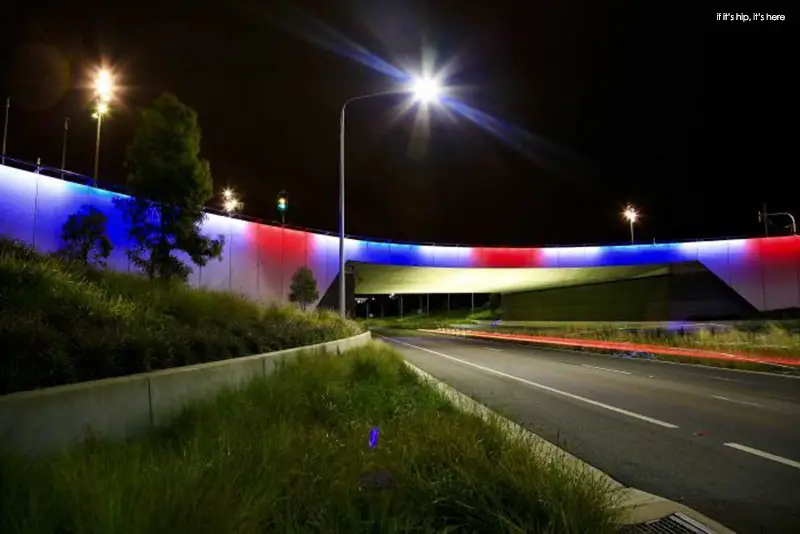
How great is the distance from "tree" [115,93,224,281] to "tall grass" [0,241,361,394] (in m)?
7.09

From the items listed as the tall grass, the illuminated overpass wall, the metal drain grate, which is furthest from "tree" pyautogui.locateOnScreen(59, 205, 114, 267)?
the metal drain grate

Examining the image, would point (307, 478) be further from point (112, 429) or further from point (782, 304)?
point (782, 304)

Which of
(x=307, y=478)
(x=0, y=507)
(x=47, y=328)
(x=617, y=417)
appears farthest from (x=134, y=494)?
(x=617, y=417)

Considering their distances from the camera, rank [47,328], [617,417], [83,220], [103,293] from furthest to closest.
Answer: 1. [83,220]
2. [617,417]
3. [103,293]
4. [47,328]

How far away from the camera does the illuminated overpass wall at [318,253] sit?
23.0 m

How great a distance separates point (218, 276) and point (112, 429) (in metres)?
29.0

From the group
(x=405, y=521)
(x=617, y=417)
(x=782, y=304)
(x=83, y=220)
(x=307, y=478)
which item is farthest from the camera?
(x=782, y=304)

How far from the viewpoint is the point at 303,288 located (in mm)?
37719

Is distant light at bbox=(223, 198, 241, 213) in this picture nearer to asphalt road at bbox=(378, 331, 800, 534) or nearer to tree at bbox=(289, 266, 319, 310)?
tree at bbox=(289, 266, 319, 310)

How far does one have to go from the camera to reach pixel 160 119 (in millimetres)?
18719

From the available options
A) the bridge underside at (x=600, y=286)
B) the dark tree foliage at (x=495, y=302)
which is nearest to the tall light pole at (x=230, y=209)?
the bridge underside at (x=600, y=286)

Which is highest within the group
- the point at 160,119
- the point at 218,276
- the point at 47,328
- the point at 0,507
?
the point at 160,119

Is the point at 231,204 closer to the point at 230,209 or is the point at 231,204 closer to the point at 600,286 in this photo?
the point at 230,209

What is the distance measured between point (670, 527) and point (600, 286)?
62.3 m
